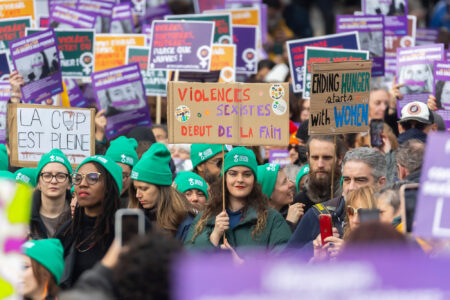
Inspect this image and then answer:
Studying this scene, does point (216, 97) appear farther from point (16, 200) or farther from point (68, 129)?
→ point (16, 200)

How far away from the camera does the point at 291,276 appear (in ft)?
12.0

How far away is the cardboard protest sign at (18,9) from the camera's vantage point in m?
13.0

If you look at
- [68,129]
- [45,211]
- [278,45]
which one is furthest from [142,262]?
[278,45]

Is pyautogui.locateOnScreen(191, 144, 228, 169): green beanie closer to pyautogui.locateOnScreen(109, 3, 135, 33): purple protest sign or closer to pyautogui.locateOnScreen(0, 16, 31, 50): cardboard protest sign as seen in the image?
pyautogui.locateOnScreen(0, 16, 31, 50): cardboard protest sign

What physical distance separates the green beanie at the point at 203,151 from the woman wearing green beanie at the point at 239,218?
1.54m

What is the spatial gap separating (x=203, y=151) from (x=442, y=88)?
8.13ft

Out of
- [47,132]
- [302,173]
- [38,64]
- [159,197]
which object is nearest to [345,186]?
[159,197]

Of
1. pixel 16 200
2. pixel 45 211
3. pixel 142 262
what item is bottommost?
pixel 45 211

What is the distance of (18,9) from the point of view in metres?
13.0

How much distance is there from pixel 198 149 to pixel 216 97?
125 centimetres

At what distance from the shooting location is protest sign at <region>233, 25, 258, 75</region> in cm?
1363

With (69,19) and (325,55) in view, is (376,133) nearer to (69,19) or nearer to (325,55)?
(325,55)

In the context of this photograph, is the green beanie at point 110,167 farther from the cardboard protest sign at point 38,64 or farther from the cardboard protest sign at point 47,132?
the cardboard protest sign at point 38,64

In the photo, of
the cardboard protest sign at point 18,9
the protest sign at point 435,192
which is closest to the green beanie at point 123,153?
the cardboard protest sign at point 18,9
